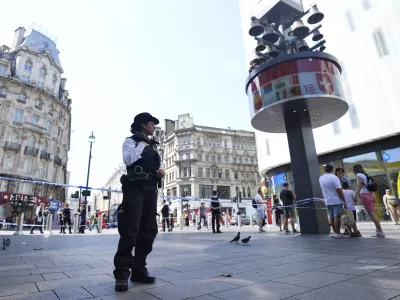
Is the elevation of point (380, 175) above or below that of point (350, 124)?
below

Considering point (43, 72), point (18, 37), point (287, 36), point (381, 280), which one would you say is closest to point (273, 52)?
point (287, 36)

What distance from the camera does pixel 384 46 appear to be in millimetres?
15602

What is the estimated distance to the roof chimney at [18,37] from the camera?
40031 millimetres

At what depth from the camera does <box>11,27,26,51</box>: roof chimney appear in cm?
4003

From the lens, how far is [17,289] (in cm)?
254

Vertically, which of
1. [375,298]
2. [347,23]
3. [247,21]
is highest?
[247,21]

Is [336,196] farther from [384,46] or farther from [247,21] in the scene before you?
[247,21]

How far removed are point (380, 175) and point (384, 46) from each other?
→ 8172 millimetres

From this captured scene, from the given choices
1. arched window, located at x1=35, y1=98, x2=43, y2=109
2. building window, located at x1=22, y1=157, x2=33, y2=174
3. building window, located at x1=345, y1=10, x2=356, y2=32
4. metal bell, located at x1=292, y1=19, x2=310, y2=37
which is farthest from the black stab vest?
arched window, located at x1=35, y1=98, x2=43, y2=109

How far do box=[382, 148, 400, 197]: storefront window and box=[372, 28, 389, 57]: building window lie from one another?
6.13 meters


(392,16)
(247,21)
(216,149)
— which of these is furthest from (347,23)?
(216,149)

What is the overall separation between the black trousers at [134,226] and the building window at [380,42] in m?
18.6

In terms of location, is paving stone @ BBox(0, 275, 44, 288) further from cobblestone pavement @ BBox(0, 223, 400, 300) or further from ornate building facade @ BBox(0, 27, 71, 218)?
ornate building facade @ BBox(0, 27, 71, 218)

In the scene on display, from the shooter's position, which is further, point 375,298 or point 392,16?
point 392,16
